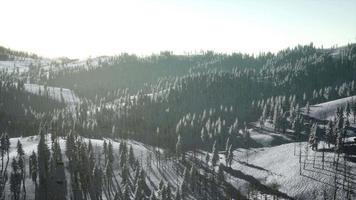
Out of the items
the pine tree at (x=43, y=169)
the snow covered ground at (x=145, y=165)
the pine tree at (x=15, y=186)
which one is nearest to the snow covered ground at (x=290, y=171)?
the snow covered ground at (x=145, y=165)

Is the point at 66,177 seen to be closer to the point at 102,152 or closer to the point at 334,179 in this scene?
the point at 102,152

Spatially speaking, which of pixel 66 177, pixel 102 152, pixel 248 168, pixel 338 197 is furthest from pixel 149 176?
pixel 338 197

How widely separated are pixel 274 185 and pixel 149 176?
5602 cm

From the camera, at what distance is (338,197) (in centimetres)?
13050

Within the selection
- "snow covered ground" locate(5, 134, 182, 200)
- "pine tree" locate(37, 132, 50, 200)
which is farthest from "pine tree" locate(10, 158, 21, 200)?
"pine tree" locate(37, 132, 50, 200)

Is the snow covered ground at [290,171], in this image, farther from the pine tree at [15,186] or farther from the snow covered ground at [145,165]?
the pine tree at [15,186]

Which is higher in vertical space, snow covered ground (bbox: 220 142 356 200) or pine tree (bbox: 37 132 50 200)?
pine tree (bbox: 37 132 50 200)

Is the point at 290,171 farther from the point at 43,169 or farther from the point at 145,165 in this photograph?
the point at 43,169

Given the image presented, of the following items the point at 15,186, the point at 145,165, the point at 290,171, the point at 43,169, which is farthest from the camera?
the point at 145,165

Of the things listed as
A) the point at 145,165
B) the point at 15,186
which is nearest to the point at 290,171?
the point at 145,165

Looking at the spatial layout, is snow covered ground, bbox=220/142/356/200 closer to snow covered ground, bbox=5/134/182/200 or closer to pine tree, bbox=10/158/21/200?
snow covered ground, bbox=5/134/182/200

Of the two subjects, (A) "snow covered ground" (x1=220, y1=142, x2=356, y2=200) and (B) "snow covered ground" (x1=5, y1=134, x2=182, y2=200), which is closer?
(A) "snow covered ground" (x1=220, y1=142, x2=356, y2=200)

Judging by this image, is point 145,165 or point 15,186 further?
point 145,165

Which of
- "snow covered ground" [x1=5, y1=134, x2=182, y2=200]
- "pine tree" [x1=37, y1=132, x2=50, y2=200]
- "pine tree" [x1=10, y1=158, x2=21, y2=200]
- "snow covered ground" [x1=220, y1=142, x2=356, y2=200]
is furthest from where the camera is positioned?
"snow covered ground" [x1=5, y1=134, x2=182, y2=200]
